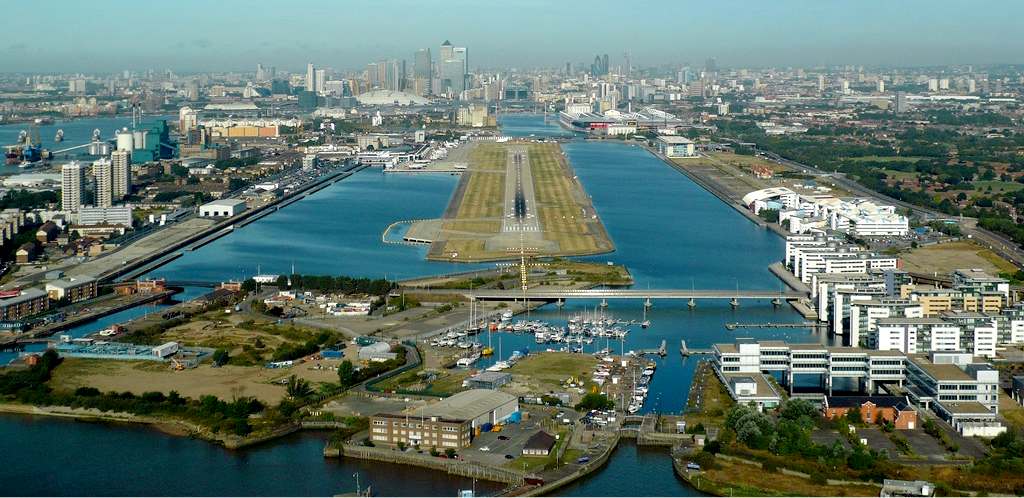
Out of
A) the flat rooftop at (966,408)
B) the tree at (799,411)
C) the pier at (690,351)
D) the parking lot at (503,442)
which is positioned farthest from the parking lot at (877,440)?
the pier at (690,351)

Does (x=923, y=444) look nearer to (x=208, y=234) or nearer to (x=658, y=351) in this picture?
(x=658, y=351)

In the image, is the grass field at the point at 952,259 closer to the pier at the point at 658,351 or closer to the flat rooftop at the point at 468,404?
the pier at the point at 658,351

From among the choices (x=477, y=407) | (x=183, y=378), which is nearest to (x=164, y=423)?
(x=183, y=378)

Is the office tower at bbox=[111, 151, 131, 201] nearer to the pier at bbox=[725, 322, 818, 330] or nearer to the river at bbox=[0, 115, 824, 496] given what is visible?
the river at bbox=[0, 115, 824, 496]

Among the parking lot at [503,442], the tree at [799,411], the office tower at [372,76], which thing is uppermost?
the office tower at [372,76]

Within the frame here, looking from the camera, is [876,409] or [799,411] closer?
[799,411]

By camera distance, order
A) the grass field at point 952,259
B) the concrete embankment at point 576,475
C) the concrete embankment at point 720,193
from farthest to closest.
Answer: the concrete embankment at point 720,193 < the grass field at point 952,259 < the concrete embankment at point 576,475

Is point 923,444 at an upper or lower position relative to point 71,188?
lower
